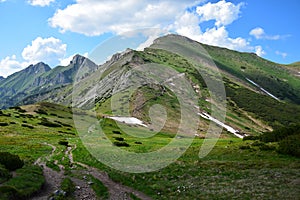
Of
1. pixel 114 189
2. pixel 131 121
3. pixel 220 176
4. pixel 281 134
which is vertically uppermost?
pixel 281 134

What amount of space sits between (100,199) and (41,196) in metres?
4.82

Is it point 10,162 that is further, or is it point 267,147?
point 267,147

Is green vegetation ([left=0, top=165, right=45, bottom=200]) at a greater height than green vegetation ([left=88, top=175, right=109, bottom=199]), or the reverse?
green vegetation ([left=0, top=165, right=45, bottom=200])

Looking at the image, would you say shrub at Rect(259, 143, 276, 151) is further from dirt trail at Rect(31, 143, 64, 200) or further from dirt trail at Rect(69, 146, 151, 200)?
dirt trail at Rect(31, 143, 64, 200)

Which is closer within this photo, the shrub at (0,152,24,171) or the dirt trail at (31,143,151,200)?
the dirt trail at (31,143,151,200)

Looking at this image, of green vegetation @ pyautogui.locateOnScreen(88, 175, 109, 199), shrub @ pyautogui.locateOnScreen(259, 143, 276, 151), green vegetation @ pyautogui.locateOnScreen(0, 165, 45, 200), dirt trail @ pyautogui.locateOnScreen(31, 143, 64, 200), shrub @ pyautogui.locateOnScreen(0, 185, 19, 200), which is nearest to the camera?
shrub @ pyautogui.locateOnScreen(0, 185, 19, 200)

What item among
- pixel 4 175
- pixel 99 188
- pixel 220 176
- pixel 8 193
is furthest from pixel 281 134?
pixel 8 193

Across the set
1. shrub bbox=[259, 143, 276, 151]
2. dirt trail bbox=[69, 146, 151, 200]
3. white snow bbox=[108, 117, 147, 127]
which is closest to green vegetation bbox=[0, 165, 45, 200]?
dirt trail bbox=[69, 146, 151, 200]

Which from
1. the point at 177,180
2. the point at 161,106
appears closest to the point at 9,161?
the point at 177,180

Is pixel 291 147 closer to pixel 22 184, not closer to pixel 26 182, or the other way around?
pixel 26 182

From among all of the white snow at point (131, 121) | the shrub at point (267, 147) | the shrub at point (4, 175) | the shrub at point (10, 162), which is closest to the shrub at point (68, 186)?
the shrub at point (4, 175)

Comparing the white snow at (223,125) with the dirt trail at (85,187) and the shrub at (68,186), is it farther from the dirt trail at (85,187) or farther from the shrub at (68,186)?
the shrub at (68,186)

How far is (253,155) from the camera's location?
35.0 metres

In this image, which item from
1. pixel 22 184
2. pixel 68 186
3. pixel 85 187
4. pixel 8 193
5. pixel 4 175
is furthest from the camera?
pixel 85 187
